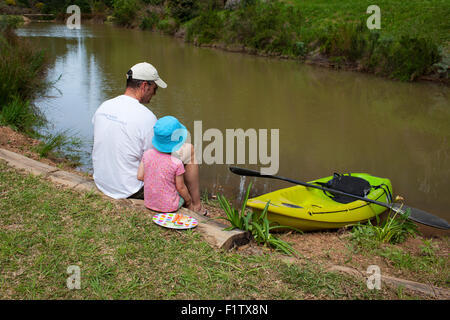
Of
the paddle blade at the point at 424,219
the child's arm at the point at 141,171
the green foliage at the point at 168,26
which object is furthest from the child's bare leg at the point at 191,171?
the green foliage at the point at 168,26

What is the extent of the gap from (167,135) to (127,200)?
0.66 meters

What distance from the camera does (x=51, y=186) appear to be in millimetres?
3283

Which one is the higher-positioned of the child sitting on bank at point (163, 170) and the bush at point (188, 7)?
the bush at point (188, 7)

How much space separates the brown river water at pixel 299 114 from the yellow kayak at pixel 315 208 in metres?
0.76

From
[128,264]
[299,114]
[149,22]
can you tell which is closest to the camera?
[128,264]

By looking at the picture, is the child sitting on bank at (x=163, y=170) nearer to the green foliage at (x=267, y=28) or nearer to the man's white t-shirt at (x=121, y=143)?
the man's white t-shirt at (x=121, y=143)

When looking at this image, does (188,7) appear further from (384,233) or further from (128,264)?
(128,264)

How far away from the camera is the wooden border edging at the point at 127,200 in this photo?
2684 mm

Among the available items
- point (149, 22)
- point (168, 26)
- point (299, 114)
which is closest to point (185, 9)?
point (168, 26)

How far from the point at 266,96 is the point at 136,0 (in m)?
26.3

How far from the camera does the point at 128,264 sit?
2.37 meters

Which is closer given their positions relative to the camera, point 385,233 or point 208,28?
point 385,233
